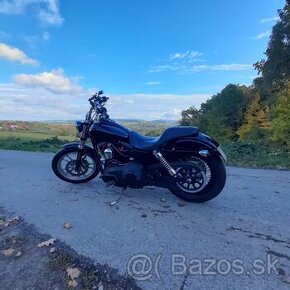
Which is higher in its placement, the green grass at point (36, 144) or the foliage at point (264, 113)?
the foliage at point (264, 113)

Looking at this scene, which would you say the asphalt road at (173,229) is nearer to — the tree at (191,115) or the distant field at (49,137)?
the distant field at (49,137)

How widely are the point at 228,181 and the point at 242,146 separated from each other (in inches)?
230

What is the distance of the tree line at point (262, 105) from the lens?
13.7 m

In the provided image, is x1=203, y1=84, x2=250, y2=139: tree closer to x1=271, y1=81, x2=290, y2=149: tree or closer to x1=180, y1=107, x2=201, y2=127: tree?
x1=180, y1=107, x2=201, y2=127: tree

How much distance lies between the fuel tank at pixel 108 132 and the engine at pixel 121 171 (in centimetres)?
15

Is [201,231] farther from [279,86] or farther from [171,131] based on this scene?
[279,86]

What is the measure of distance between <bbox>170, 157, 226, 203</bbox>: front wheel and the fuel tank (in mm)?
954

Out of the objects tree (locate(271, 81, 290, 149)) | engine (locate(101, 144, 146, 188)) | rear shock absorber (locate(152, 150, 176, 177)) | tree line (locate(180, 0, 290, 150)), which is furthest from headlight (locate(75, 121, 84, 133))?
tree (locate(271, 81, 290, 149))

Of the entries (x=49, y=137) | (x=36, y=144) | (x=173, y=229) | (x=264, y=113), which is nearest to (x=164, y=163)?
(x=173, y=229)

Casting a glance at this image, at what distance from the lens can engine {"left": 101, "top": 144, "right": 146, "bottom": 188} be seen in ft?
12.4

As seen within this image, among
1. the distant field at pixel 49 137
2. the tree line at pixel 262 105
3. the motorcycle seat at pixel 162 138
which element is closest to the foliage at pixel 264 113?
the tree line at pixel 262 105

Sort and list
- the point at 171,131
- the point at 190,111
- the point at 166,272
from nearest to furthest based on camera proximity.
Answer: the point at 166,272 < the point at 171,131 < the point at 190,111

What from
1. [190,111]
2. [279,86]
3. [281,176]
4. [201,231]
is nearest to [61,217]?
[201,231]

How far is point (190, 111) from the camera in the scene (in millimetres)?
54906
